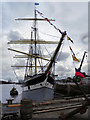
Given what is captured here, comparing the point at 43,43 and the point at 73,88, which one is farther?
the point at 43,43

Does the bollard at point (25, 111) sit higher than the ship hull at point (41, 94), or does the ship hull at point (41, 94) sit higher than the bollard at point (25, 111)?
the bollard at point (25, 111)

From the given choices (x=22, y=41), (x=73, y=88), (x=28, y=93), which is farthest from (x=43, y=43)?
(x=73, y=88)

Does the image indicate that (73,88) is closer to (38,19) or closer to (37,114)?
(37,114)

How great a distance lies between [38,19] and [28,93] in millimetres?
22286

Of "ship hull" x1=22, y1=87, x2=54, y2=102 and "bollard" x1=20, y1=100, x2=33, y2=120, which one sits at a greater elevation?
"bollard" x1=20, y1=100, x2=33, y2=120

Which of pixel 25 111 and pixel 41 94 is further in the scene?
pixel 41 94

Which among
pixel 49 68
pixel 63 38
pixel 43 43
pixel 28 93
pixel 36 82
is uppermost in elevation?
pixel 43 43

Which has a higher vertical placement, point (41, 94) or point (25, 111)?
point (25, 111)

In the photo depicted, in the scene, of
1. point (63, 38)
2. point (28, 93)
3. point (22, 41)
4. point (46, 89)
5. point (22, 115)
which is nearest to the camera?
point (22, 115)

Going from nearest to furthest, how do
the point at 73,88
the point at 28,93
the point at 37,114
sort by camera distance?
the point at 37,114 → the point at 73,88 → the point at 28,93

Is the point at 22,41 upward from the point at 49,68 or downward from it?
upward

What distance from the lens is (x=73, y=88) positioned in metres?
8.65

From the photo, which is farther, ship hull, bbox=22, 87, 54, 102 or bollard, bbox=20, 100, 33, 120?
ship hull, bbox=22, 87, 54, 102

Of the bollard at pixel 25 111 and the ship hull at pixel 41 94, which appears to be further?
the ship hull at pixel 41 94
